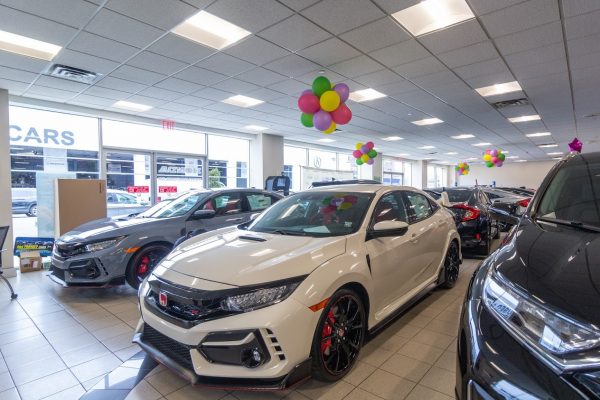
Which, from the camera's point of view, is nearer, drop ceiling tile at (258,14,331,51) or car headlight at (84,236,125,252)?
drop ceiling tile at (258,14,331,51)

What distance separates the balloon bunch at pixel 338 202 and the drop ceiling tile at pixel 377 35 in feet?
6.20

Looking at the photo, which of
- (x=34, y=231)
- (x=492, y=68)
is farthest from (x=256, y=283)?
(x=34, y=231)

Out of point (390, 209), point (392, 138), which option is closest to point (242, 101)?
point (390, 209)

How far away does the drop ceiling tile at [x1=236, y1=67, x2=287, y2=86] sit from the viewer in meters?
4.70

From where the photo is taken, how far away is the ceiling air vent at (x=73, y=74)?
4.47 meters

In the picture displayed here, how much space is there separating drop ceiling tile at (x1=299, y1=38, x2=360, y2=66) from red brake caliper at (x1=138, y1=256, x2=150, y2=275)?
304cm

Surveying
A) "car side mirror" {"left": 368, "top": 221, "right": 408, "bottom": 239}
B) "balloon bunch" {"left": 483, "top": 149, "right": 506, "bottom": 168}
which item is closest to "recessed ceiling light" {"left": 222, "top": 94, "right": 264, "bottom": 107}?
"car side mirror" {"left": 368, "top": 221, "right": 408, "bottom": 239}

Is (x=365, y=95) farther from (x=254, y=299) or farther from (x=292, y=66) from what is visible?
(x=254, y=299)

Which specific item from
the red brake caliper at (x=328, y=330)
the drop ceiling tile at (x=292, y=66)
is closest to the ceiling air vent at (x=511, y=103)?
the drop ceiling tile at (x=292, y=66)

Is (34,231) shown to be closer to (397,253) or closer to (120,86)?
(120,86)

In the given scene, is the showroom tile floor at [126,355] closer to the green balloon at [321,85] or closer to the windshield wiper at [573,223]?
the windshield wiper at [573,223]

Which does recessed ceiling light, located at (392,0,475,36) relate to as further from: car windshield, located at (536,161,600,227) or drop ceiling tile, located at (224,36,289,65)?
car windshield, located at (536,161,600,227)

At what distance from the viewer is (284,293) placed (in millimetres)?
1711

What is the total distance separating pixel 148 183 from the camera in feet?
26.7
